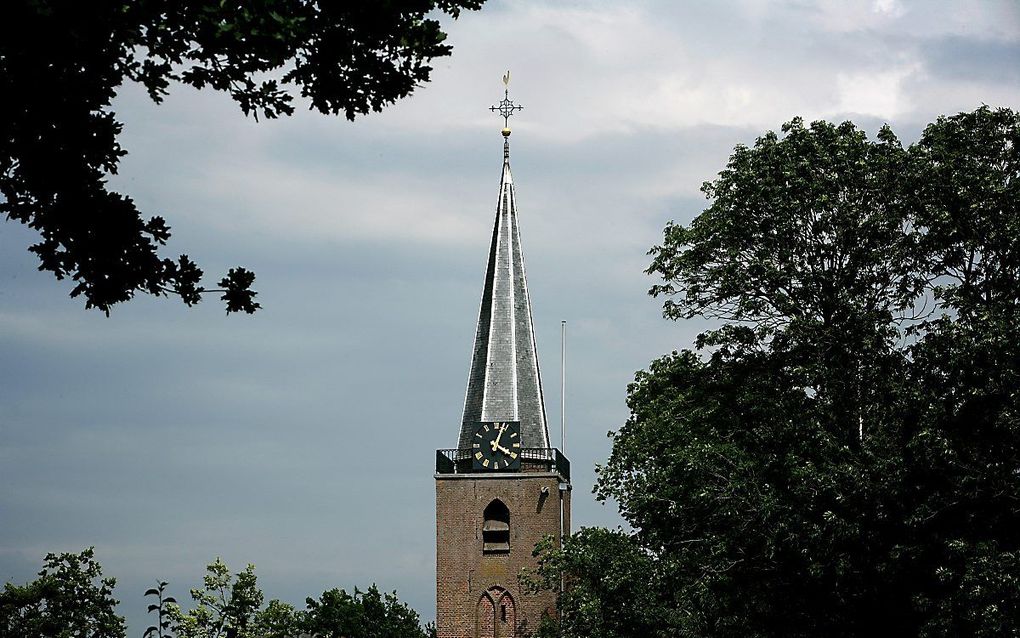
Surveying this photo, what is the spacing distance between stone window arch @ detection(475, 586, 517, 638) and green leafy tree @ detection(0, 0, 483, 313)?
44.9 meters

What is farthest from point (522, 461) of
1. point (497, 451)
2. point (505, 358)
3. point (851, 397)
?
point (851, 397)

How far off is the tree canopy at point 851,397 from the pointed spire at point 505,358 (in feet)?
91.8

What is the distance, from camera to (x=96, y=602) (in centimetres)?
4897

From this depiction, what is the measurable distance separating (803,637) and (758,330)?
5.64 m

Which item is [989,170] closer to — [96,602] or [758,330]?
[758,330]

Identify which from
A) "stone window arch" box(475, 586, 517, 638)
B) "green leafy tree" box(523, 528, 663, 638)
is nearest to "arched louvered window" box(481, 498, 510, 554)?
"stone window arch" box(475, 586, 517, 638)

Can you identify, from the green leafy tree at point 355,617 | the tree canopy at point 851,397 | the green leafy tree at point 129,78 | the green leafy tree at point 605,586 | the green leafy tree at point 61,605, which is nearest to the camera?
the green leafy tree at point 129,78

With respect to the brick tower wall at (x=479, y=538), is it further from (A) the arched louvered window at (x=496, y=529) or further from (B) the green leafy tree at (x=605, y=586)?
(B) the green leafy tree at (x=605, y=586)

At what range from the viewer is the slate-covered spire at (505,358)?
57094 millimetres

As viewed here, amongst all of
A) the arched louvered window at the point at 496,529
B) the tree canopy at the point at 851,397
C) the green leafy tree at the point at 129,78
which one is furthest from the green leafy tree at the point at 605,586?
the green leafy tree at the point at 129,78

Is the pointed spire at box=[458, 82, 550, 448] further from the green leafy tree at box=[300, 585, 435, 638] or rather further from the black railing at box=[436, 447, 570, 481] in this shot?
the green leafy tree at box=[300, 585, 435, 638]

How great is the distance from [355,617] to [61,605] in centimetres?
1985

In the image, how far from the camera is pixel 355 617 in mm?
66500

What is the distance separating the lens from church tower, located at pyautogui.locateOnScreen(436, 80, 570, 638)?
56281 mm
